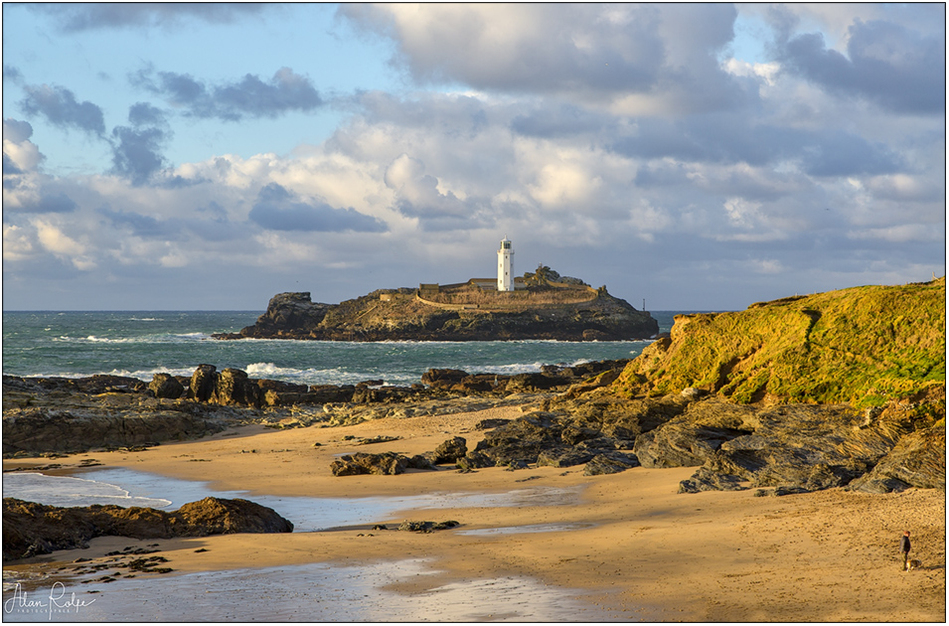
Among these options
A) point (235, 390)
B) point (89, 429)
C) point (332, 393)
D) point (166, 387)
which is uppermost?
point (166, 387)

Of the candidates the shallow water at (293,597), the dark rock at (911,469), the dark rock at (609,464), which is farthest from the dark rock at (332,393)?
the dark rock at (911,469)

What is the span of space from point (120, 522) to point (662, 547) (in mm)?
8624

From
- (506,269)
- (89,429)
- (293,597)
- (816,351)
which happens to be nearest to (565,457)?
(816,351)

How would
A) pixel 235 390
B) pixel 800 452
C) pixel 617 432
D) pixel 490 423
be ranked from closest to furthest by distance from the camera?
1. pixel 800 452
2. pixel 617 432
3. pixel 490 423
4. pixel 235 390

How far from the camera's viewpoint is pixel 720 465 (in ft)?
47.5

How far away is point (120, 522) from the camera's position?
12.3m

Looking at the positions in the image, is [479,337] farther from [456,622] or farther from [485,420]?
[456,622]

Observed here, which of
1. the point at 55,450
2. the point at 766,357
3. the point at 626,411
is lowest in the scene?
the point at 55,450

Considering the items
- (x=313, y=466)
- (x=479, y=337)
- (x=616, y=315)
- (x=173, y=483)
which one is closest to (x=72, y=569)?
(x=173, y=483)

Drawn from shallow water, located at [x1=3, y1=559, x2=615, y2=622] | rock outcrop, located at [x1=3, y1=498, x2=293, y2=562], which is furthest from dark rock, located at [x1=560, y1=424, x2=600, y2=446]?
shallow water, located at [x1=3, y1=559, x2=615, y2=622]

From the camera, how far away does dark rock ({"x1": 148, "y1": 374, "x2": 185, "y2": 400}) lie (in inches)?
1356

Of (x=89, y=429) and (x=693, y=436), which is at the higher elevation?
(x=693, y=436)

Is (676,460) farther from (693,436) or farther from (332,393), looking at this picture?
(332,393)

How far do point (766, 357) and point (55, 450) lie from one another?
2105 cm
